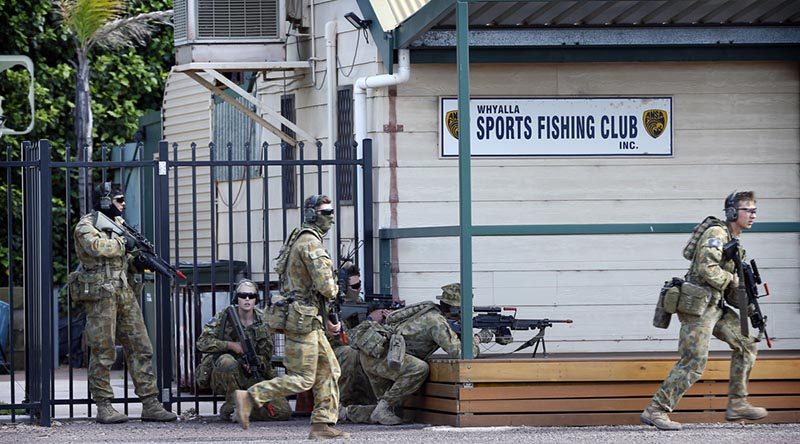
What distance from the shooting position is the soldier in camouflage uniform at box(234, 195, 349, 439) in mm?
9805

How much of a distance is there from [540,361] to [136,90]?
14628 mm

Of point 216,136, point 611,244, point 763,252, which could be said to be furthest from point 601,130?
point 216,136

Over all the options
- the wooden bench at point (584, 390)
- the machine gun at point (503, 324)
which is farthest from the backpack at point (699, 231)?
the machine gun at point (503, 324)

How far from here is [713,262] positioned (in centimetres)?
983

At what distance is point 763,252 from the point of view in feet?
41.0

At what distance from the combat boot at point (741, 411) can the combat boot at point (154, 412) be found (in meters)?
4.32

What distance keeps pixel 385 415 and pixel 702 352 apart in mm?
2443

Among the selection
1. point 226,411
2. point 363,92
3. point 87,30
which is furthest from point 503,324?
point 87,30

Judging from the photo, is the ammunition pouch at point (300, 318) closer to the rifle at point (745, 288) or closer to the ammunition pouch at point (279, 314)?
the ammunition pouch at point (279, 314)

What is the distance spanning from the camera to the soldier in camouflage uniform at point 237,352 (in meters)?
11.1

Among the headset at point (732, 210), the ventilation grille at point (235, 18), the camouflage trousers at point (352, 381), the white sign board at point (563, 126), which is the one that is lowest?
the camouflage trousers at point (352, 381)

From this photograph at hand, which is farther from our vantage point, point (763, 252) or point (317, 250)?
point (763, 252)

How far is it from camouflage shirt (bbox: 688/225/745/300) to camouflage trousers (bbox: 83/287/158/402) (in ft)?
14.1

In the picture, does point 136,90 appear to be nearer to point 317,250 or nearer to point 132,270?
point 132,270
